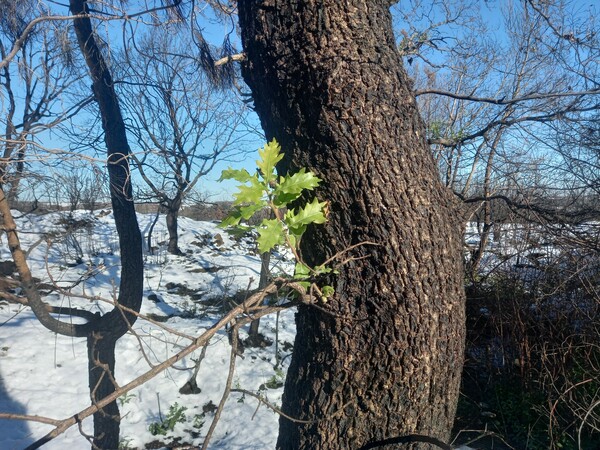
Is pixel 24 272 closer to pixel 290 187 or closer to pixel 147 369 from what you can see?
pixel 290 187

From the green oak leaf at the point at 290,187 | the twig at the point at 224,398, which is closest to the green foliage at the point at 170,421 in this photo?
the twig at the point at 224,398

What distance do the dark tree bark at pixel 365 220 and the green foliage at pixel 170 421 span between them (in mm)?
4544

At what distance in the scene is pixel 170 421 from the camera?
5766 millimetres

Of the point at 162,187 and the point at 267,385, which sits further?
the point at 162,187

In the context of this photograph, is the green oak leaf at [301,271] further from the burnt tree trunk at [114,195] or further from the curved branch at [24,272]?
the burnt tree trunk at [114,195]

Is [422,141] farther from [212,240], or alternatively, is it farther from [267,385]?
[212,240]

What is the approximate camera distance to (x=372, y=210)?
165 centimetres

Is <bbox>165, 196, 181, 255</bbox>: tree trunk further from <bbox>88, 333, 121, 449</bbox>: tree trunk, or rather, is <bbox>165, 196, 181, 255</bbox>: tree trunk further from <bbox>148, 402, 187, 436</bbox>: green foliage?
<bbox>88, 333, 121, 449</bbox>: tree trunk

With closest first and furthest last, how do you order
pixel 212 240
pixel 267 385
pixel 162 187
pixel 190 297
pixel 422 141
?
pixel 422 141, pixel 267 385, pixel 162 187, pixel 190 297, pixel 212 240

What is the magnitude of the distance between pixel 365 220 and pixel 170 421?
5.09 meters

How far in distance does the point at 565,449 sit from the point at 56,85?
771 cm

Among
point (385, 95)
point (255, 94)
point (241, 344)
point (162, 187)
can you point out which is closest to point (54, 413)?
point (241, 344)

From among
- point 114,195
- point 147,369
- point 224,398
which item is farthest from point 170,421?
point 224,398

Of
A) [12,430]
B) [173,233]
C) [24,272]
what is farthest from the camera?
[173,233]
